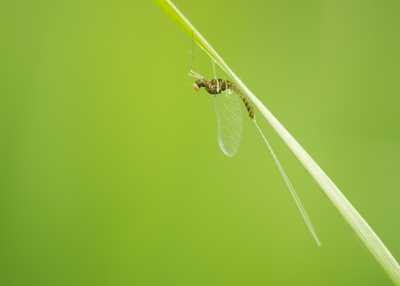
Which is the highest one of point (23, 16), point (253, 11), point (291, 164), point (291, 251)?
point (23, 16)

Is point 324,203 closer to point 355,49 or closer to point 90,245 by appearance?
point 355,49

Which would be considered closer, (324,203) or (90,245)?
(90,245)

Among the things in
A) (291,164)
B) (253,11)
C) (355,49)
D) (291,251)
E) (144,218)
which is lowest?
(291,251)

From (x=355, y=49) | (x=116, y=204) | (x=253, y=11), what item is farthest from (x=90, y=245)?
(x=355, y=49)


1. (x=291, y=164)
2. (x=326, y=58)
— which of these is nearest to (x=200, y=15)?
(x=326, y=58)

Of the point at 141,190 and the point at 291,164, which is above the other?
the point at 141,190

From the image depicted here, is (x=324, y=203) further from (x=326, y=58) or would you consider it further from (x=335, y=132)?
(x=326, y=58)
